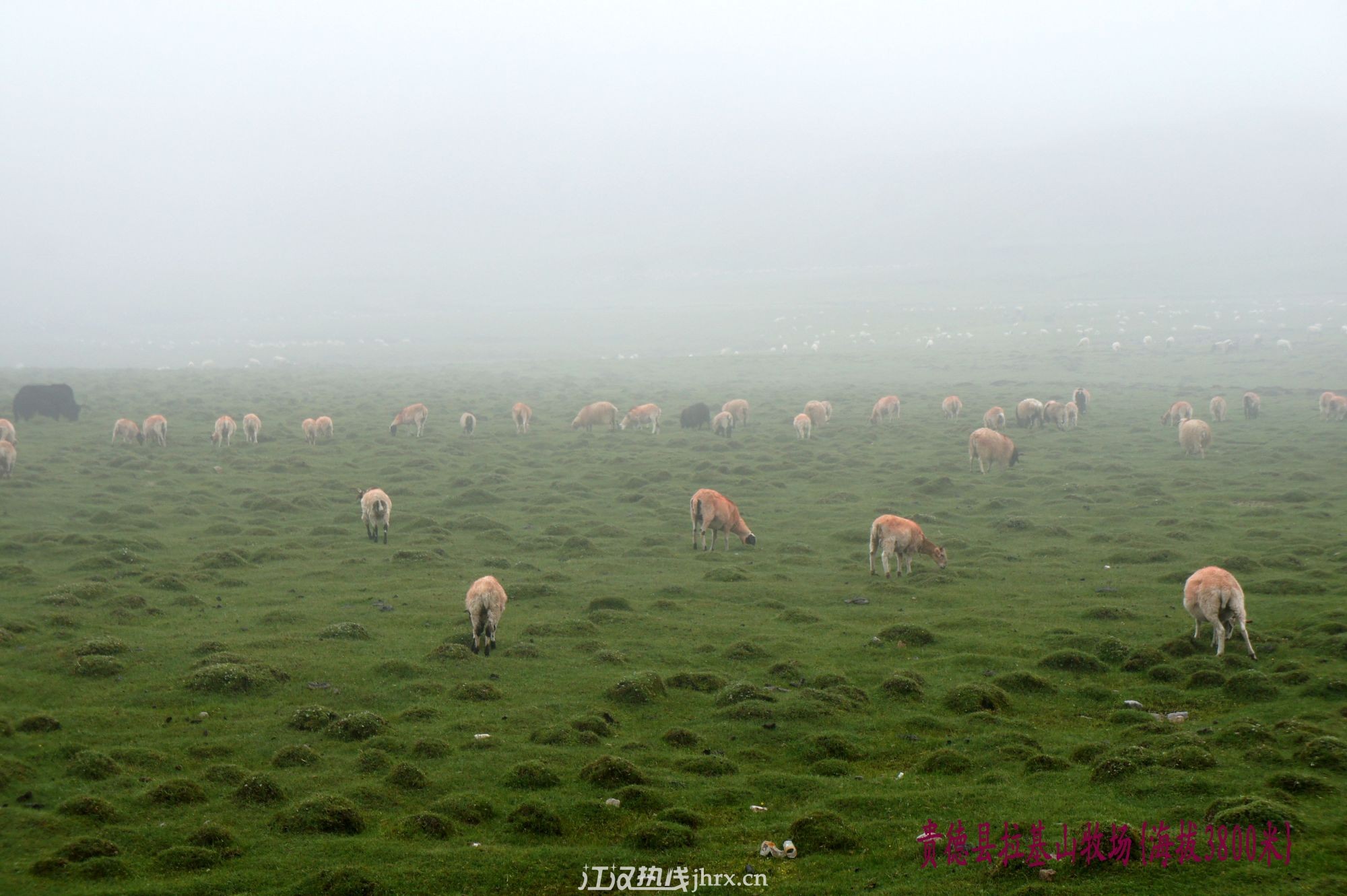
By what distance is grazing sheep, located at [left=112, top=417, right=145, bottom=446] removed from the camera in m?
45.6

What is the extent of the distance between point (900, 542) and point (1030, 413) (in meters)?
30.0

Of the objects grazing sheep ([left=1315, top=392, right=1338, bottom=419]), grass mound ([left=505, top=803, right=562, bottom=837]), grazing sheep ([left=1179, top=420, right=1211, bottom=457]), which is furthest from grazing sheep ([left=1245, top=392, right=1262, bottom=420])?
grass mound ([left=505, top=803, right=562, bottom=837])

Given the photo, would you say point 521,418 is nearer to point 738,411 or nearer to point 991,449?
point 738,411

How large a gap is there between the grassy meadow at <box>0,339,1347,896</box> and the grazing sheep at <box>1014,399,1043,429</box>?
1038cm

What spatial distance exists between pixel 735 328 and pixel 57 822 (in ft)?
465

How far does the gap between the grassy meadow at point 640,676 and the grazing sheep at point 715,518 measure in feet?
2.66

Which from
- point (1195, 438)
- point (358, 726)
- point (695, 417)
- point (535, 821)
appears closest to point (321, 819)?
point (535, 821)

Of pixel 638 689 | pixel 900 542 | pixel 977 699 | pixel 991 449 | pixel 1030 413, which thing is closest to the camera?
pixel 977 699

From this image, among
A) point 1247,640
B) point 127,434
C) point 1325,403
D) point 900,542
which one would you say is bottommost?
point 1247,640

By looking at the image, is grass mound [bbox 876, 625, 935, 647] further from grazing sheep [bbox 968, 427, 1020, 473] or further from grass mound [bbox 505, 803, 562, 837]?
grazing sheep [bbox 968, 427, 1020, 473]

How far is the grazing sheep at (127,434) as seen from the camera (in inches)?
1796

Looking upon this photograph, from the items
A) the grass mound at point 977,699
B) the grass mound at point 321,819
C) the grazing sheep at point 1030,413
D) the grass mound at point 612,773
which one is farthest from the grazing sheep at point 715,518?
the grazing sheep at point 1030,413

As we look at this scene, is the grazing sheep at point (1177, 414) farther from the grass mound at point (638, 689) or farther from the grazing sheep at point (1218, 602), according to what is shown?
the grass mound at point (638, 689)

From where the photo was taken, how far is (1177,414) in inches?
2050
